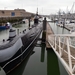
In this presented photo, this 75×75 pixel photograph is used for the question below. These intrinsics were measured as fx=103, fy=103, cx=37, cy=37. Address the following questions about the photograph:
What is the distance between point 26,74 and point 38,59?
2991mm

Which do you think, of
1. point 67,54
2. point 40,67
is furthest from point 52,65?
point 67,54

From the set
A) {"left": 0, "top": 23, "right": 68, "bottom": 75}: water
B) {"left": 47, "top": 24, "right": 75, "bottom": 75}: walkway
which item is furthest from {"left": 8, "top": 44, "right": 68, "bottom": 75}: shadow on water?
{"left": 47, "top": 24, "right": 75, "bottom": 75}: walkway

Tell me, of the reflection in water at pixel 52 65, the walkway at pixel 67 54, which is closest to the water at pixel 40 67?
the reflection in water at pixel 52 65

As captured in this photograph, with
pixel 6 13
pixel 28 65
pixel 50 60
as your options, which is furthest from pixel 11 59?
pixel 6 13

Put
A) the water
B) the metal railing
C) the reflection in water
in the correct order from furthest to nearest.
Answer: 1. the reflection in water
2. the water
3. the metal railing

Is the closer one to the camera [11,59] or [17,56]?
[11,59]

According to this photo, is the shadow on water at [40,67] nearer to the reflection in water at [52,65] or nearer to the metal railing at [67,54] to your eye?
the reflection in water at [52,65]

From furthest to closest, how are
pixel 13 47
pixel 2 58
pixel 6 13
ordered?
pixel 6 13 → pixel 13 47 → pixel 2 58

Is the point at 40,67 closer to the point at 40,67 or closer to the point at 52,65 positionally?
the point at 40,67

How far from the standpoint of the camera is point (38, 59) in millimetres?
10562

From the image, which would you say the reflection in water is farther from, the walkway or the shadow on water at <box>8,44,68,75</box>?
the walkway

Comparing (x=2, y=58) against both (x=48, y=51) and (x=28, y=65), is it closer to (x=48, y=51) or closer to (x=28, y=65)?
(x=28, y=65)

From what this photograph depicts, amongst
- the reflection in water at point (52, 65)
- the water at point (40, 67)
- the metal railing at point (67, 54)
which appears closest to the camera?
the metal railing at point (67, 54)

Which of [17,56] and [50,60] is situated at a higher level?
[17,56]
